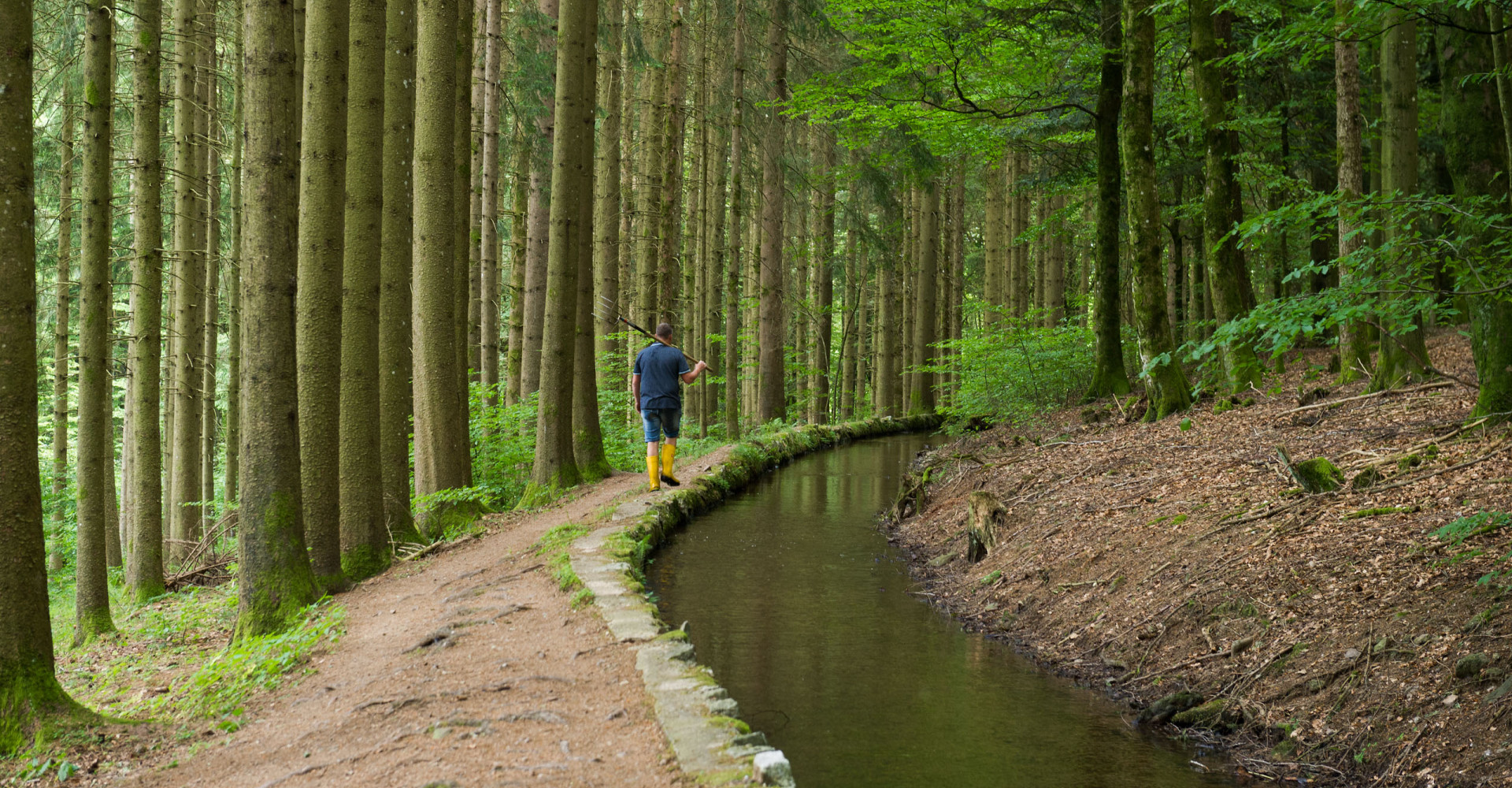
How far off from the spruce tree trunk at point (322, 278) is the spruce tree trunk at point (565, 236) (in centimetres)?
396

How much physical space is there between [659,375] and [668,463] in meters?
1.29

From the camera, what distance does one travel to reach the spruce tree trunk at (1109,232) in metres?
14.0

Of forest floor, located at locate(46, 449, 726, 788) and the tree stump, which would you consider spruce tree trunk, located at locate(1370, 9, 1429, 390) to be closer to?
the tree stump

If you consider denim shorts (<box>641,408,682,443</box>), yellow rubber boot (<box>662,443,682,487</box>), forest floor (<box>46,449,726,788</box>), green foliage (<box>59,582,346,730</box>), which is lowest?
green foliage (<box>59,582,346,730</box>)

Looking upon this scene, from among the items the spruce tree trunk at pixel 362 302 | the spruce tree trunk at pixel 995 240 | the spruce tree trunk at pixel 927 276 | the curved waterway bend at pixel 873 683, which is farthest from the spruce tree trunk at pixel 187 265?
the spruce tree trunk at pixel 995 240

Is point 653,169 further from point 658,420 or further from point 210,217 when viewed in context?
point 658,420

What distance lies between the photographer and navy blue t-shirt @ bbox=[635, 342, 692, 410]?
436 inches

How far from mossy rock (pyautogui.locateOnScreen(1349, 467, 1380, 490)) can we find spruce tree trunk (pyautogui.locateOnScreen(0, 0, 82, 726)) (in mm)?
7815

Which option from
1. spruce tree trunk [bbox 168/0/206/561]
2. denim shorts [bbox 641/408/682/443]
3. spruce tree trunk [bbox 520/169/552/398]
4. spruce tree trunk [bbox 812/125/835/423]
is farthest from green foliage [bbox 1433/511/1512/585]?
spruce tree trunk [bbox 812/125/835/423]

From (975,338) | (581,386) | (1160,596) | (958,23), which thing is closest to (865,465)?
(975,338)

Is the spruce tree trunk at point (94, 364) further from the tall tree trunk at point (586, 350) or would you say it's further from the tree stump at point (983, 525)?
the tree stump at point (983, 525)

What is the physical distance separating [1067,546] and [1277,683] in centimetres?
281

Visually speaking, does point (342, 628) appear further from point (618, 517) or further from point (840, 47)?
point (840, 47)

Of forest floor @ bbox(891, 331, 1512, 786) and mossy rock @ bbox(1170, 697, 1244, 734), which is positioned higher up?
forest floor @ bbox(891, 331, 1512, 786)
